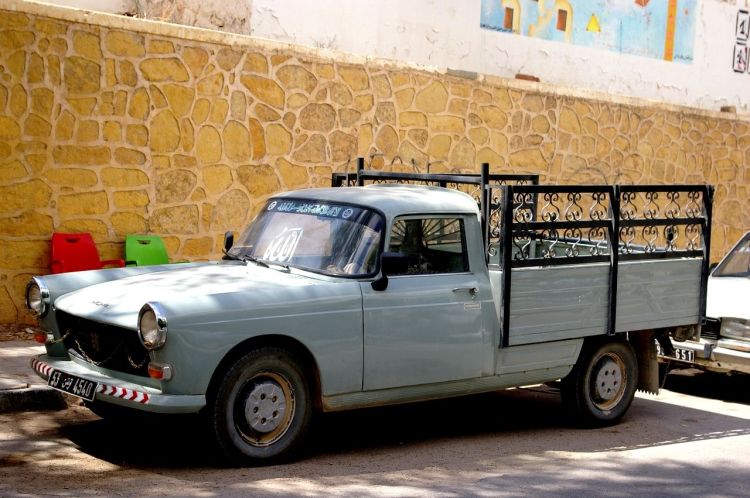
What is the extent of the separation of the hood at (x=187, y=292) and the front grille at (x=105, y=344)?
9 centimetres

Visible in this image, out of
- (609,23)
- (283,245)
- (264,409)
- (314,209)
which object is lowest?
(264,409)

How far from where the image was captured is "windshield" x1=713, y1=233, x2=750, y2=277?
11000mm

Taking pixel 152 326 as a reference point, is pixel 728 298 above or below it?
below

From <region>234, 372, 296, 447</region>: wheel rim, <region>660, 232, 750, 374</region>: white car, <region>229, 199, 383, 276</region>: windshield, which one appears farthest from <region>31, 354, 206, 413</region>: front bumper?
<region>660, 232, 750, 374</region>: white car

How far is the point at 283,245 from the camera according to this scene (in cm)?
754

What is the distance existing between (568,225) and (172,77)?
16.1ft

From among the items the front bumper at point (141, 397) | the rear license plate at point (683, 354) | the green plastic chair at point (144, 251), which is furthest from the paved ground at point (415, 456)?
the green plastic chair at point (144, 251)

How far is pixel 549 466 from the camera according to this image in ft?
23.1

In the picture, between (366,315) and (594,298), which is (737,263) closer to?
(594,298)

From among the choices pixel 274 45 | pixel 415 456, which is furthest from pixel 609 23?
pixel 415 456

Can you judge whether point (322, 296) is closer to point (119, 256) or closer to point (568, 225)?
point (568, 225)

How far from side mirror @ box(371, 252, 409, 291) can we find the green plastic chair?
4137 millimetres

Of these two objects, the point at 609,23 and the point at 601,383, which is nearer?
the point at 601,383

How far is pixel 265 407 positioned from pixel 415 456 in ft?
3.89
